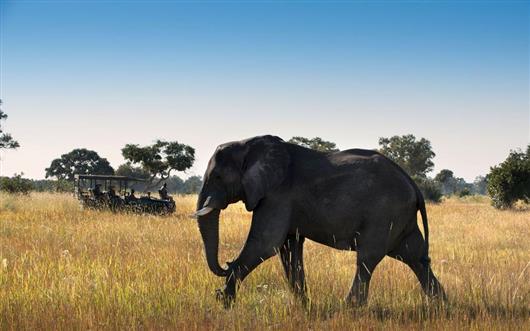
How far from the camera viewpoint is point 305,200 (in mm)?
5938

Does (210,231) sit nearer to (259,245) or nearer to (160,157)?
(259,245)

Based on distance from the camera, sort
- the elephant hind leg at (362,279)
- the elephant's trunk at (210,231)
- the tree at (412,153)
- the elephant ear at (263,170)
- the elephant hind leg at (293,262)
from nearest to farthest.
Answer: the elephant hind leg at (362,279) < the elephant ear at (263,170) < the elephant's trunk at (210,231) < the elephant hind leg at (293,262) < the tree at (412,153)

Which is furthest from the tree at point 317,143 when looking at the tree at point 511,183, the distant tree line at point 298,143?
the tree at point 511,183

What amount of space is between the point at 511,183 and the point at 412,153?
160 ft

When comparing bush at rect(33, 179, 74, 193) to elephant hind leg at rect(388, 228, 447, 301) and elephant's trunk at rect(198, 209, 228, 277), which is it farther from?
elephant hind leg at rect(388, 228, 447, 301)

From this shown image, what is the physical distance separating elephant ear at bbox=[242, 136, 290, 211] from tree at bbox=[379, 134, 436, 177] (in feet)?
251

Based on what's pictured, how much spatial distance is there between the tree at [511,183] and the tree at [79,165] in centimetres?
7250

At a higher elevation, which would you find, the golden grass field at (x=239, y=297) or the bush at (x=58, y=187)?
the bush at (x=58, y=187)

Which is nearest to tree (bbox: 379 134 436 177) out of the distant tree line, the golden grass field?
the distant tree line

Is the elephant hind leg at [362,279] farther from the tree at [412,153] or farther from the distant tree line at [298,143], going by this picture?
the tree at [412,153]

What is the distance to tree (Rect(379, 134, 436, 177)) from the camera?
8100cm

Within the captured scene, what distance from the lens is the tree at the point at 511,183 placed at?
32.7 m

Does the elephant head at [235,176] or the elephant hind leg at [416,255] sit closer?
the elephant head at [235,176]

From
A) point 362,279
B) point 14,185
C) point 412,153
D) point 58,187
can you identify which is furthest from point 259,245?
point 412,153
